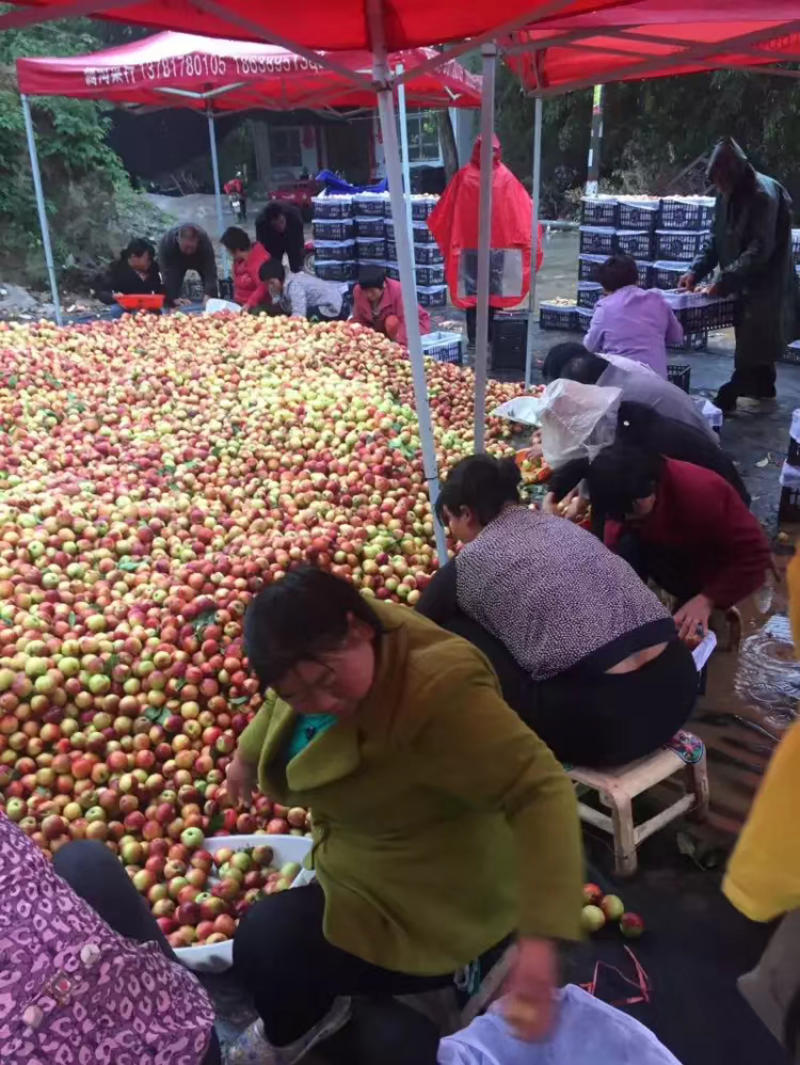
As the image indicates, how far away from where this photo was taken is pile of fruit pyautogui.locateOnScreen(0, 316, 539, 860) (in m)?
2.90

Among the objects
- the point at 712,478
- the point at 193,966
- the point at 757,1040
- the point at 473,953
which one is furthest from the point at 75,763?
the point at 712,478

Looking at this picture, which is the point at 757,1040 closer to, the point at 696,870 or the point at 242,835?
the point at 696,870

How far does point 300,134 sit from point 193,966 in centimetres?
2632

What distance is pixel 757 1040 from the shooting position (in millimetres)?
2143

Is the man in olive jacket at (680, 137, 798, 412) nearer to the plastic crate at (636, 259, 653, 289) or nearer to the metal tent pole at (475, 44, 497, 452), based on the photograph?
the plastic crate at (636, 259, 653, 289)

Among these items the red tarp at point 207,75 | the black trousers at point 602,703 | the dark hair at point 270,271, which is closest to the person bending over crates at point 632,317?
the red tarp at point 207,75

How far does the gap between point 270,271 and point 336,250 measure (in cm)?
336

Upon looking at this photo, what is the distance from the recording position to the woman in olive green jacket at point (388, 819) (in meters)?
1.44

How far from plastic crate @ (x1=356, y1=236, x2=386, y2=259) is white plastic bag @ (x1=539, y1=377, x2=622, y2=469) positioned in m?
8.16

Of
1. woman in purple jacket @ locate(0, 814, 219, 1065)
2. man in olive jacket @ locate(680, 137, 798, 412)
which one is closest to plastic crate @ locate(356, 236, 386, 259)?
man in olive jacket @ locate(680, 137, 798, 412)

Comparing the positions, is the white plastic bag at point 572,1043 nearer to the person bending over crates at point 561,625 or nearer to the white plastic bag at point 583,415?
the person bending over crates at point 561,625

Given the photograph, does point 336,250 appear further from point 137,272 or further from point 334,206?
point 137,272

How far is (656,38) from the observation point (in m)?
3.62

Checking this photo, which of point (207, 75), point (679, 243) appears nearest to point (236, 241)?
point (207, 75)
